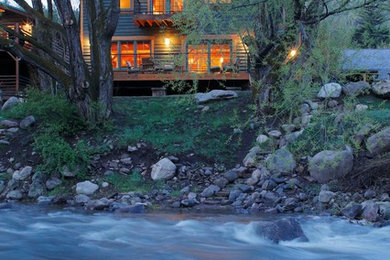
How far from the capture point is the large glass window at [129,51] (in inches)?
915

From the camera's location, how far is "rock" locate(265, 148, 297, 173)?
10289 mm

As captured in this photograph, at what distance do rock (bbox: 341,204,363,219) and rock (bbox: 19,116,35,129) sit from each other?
906 cm

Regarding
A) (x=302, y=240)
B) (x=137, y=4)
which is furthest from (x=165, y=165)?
(x=137, y=4)

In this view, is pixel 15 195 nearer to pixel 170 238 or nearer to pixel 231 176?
pixel 231 176

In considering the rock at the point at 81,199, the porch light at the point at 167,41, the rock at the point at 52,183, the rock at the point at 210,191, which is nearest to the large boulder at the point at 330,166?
the rock at the point at 210,191

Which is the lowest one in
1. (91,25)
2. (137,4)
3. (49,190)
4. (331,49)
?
(49,190)

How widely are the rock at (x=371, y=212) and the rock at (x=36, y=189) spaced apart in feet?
22.8

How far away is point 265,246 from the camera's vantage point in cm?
612

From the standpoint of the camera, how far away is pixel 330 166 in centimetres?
935

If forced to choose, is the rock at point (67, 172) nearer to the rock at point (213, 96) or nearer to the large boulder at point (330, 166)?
the rock at point (213, 96)

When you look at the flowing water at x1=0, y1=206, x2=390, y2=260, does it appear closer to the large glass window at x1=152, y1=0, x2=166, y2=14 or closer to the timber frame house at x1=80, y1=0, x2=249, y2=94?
the timber frame house at x1=80, y1=0, x2=249, y2=94

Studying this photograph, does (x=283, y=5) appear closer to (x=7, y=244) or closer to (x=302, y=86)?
(x=302, y=86)

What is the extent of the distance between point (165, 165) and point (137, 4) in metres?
14.2

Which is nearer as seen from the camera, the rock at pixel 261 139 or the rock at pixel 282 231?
the rock at pixel 282 231
